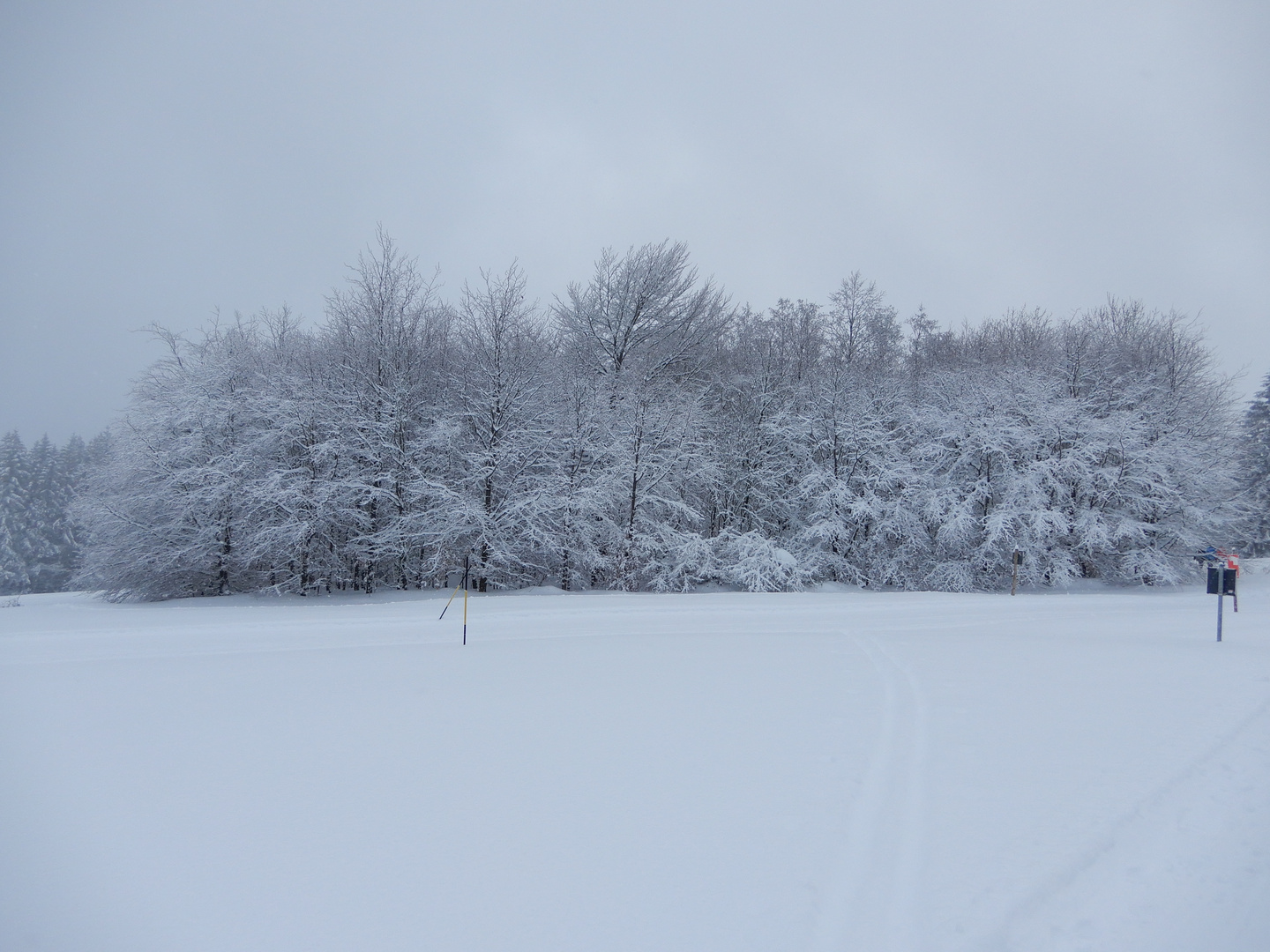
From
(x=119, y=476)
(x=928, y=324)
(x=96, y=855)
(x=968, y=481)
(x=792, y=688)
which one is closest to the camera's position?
(x=96, y=855)

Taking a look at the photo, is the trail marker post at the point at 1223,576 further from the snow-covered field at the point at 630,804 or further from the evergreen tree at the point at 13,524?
the evergreen tree at the point at 13,524

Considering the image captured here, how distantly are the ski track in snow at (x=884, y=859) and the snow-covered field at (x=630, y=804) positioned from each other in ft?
0.07

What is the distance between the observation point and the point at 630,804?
14.7 feet

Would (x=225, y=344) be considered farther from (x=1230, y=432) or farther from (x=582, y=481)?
(x=1230, y=432)

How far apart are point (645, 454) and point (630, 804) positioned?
1919 centimetres

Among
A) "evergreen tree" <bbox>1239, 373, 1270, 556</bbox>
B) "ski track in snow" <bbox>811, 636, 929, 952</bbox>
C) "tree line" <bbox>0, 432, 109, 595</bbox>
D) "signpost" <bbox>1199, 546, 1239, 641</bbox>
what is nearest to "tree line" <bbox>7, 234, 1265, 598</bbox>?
"evergreen tree" <bbox>1239, 373, 1270, 556</bbox>

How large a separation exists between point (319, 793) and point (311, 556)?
17.8 meters

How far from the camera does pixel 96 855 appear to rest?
3.73 meters

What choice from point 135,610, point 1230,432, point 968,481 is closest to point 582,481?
point 135,610

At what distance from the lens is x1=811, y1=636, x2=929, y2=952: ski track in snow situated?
315cm

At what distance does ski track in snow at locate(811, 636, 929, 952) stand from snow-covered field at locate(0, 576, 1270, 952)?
21 mm

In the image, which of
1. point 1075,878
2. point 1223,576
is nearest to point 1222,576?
point 1223,576

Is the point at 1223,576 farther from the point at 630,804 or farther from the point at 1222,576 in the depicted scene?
the point at 630,804

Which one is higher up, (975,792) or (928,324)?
(928,324)
